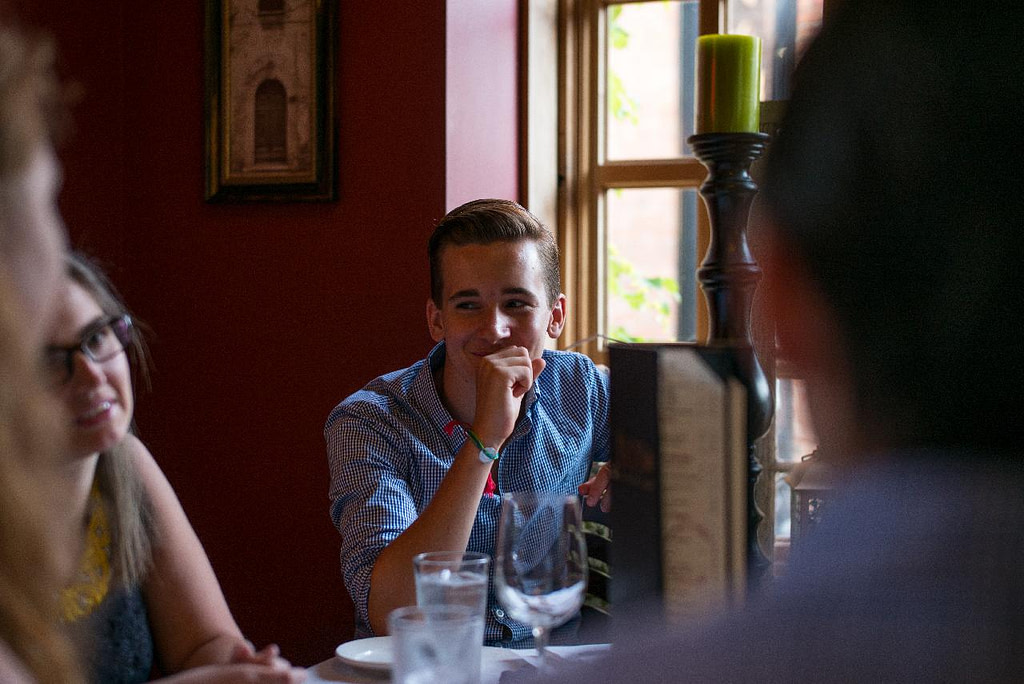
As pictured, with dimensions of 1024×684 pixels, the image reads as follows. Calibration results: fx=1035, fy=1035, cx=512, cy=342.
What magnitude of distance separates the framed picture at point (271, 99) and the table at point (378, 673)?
1543mm

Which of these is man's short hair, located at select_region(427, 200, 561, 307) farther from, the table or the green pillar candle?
the green pillar candle

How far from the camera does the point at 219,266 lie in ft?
8.89

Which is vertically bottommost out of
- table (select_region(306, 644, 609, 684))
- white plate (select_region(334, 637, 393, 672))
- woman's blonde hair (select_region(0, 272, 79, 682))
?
table (select_region(306, 644, 609, 684))

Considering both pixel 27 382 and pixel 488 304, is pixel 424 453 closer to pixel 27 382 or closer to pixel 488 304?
pixel 488 304

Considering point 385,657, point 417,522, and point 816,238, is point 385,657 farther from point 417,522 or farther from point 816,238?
point 816,238

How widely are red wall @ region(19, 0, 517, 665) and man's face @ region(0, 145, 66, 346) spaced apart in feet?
5.66

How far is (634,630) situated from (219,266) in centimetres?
213

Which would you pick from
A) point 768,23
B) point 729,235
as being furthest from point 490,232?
point 768,23

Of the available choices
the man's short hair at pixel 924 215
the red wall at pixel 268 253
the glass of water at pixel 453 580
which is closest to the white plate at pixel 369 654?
the glass of water at pixel 453 580

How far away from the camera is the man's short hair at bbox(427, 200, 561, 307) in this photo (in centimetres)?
192

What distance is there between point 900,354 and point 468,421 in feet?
4.74

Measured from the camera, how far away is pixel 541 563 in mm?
1101

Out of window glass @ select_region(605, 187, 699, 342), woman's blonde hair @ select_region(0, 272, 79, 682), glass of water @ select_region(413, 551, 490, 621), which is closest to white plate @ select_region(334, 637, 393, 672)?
glass of water @ select_region(413, 551, 490, 621)

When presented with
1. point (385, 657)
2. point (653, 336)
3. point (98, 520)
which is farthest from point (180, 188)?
point (385, 657)
